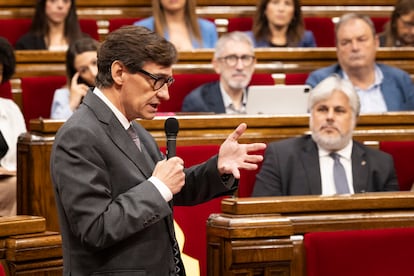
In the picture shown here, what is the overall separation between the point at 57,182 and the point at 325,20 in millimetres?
1517

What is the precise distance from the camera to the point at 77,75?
1.64m

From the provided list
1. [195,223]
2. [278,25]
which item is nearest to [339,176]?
[195,223]

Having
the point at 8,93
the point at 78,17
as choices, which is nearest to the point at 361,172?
the point at 8,93

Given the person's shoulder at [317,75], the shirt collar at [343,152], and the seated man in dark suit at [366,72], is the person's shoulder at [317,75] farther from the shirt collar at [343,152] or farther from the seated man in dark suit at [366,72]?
the shirt collar at [343,152]

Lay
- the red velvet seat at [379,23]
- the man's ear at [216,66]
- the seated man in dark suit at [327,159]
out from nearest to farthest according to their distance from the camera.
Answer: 1. the seated man in dark suit at [327,159]
2. the man's ear at [216,66]
3. the red velvet seat at [379,23]

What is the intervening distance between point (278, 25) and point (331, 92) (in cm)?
61

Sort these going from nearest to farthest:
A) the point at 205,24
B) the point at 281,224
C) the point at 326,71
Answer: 1. the point at 281,224
2. the point at 326,71
3. the point at 205,24

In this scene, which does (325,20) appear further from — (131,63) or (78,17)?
(131,63)

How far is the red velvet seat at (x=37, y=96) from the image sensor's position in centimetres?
170

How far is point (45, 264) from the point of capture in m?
0.95

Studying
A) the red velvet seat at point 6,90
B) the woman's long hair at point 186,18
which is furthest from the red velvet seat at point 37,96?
the woman's long hair at point 186,18

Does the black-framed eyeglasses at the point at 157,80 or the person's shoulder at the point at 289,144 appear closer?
the black-framed eyeglasses at the point at 157,80

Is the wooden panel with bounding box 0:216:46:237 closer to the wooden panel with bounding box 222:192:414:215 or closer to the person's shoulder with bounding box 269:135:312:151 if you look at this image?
the wooden panel with bounding box 222:192:414:215

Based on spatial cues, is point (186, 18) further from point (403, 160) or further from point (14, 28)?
point (403, 160)
